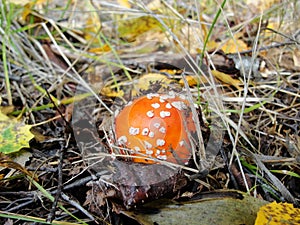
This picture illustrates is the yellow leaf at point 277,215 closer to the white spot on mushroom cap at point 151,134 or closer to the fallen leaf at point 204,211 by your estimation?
the fallen leaf at point 204,211

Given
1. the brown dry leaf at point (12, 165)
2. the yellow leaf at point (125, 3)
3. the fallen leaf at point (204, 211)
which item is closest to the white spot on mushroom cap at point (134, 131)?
the fallen leaf at point (204, 211)

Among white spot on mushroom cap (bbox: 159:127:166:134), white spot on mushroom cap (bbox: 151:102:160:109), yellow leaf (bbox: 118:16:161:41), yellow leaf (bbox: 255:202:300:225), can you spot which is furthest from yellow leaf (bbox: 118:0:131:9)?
yellow leaf (bbox: 255:202:300:225)

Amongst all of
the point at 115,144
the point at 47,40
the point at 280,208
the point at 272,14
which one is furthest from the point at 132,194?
the point at 272,14

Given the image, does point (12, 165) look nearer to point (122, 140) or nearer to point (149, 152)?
point (122, 140)

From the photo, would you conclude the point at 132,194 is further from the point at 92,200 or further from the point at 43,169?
the point at 43,169

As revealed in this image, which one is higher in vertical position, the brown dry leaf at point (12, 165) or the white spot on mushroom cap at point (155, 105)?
the white spot on mushroom cap at point (155, 105)

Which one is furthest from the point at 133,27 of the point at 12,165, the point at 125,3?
the point at 12,165
